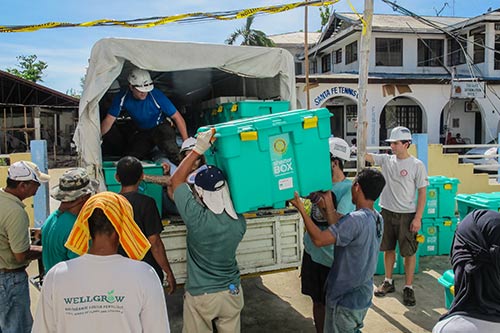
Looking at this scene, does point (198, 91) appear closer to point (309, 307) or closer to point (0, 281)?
point (309, 307)

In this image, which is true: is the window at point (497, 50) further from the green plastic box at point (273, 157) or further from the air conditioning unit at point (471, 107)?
the green plastic box at point (273, 157)

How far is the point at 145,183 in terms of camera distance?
12.5 feet

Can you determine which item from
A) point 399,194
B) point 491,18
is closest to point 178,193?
point 399,194

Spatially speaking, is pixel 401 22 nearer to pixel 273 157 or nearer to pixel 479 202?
pixel 479 202

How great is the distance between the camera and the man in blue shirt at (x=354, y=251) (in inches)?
107

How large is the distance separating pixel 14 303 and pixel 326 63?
2138 centimetres

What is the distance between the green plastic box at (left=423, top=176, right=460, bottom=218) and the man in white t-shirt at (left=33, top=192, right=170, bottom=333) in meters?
5.38

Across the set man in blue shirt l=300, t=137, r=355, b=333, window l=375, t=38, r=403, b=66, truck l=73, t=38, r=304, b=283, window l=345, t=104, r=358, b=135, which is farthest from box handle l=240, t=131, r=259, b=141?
window l=375, t=38, r=403, b=66

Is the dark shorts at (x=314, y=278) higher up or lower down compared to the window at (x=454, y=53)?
lower down

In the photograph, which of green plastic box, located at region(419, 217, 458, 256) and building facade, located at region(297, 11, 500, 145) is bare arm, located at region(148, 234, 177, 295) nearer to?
green plastic box, located at region(419, 217, 458, 256)

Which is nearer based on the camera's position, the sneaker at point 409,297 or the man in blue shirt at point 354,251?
the man in blue shirt at point 354,251

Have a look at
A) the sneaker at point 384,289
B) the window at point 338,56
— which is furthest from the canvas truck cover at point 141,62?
the window at point 338,56

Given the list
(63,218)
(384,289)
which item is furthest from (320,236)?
(384,289)

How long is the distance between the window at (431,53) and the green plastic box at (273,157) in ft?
59.7
